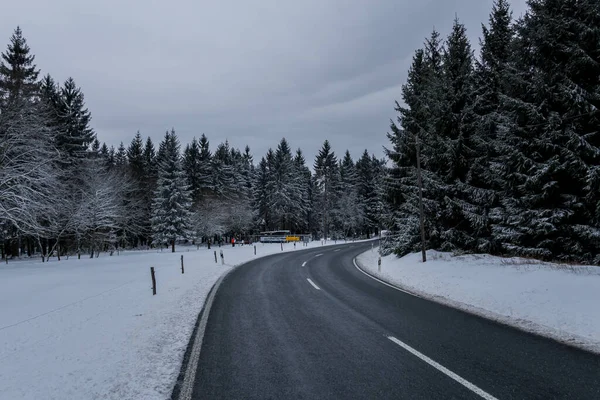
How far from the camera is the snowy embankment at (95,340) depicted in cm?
445

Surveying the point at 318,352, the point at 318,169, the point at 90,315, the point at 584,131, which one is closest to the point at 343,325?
the point at 318,352

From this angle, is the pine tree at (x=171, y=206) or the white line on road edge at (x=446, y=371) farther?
the pine tree at (x=171, y=206)

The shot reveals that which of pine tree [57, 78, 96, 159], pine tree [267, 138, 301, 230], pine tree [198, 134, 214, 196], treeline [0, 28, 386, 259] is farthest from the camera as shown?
pine tree [267, 138, 301, 230]

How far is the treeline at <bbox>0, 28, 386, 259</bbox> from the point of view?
19.4 meters

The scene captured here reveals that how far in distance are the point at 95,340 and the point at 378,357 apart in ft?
18.0

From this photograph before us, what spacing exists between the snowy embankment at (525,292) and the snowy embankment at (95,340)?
288 inches

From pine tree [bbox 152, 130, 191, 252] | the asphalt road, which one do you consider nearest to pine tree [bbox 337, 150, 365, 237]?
pine tree [bbox 152, 130, 191, 252]

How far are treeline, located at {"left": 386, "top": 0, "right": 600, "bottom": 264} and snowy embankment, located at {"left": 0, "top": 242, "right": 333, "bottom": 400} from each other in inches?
482

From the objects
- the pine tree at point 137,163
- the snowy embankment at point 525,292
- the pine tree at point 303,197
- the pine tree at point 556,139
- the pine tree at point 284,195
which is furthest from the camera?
the pine tree at point 303,197

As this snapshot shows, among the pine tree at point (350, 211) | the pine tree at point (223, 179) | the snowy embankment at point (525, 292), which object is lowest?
the snowy embankment at point (525, 292)

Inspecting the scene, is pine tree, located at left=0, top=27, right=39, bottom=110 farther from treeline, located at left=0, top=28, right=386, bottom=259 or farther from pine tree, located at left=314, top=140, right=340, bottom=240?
pine tree, located at left=314, top=140, right=340, bottom=240

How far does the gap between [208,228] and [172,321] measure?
129ft

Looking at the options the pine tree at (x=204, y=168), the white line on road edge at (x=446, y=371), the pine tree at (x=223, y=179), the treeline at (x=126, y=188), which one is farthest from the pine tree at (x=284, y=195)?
the white line on road edge at (x=446, y=371)

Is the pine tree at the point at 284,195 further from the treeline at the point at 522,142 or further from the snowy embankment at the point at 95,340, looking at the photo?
the snowy embankment at the point at 95,340
